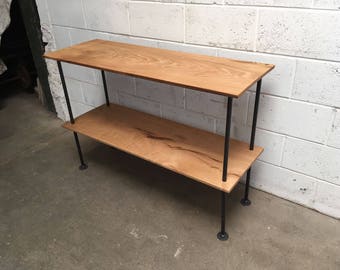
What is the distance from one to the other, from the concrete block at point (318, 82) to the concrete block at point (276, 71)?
0.03m

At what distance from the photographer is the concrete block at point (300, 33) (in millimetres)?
1235

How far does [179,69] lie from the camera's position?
1.35 meters

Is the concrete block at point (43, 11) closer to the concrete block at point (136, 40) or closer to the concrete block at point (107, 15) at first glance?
the concrete block at point (107, 15)

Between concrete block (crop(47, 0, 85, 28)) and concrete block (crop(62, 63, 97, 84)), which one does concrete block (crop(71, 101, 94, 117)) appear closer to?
concrete block (crop(62, 63, 97, 84))

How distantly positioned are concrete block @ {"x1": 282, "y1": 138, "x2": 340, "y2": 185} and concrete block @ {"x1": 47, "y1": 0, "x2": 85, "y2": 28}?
62.3 inches

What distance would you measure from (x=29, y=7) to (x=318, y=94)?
2.17 metres

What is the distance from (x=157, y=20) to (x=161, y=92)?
17.0 inches

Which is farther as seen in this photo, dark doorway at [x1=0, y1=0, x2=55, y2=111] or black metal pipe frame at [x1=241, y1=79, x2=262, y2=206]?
dark doorway at [x1=0, y1=0, x2=55, y2=111]

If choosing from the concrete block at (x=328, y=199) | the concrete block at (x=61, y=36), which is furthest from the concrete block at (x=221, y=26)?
the concrete block at (x=61, y=36)

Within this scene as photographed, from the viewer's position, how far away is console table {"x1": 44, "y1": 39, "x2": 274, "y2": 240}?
49.1 inches

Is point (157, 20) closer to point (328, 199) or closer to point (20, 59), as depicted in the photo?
point (328, 199)

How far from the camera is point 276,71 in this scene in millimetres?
1441

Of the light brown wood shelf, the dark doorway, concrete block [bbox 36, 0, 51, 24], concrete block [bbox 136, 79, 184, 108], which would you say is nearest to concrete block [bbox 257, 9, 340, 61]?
the light brown wood shelf

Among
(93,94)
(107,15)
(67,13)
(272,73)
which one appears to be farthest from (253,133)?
(67,13)
